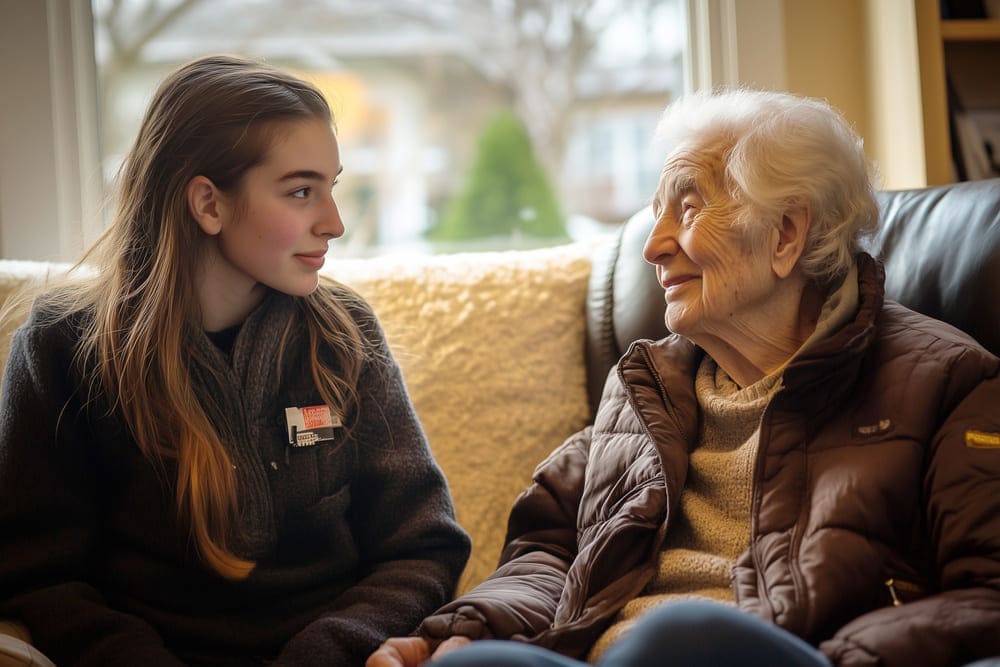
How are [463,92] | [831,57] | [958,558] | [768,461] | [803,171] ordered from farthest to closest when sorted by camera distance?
[463,92]
[831,57]
[803,171]
[768,461]
[958,558]

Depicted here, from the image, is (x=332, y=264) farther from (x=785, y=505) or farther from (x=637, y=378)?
(x=785, y=505)

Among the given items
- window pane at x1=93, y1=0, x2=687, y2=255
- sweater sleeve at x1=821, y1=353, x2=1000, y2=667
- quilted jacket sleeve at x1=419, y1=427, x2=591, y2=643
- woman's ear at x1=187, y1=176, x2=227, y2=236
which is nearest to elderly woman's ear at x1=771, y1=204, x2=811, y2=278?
sweater sleeve at x1=821, y1=353, x2=1000, y2=667

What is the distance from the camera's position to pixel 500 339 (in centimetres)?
185

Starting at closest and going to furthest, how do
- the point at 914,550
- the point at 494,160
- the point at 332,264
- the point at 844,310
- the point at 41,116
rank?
1. the point at 914,550
2. the point at 844,310
3. the point at 332,264
4. the point at 41,116
5. the point at 494,160

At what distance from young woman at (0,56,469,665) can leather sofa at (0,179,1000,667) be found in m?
0.25

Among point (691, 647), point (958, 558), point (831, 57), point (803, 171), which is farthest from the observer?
point (831, 57)

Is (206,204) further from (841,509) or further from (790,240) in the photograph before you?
(841,509)

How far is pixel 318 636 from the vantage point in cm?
133

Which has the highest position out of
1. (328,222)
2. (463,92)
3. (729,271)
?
(463,92)

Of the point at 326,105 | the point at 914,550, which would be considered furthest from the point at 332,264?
the point at 914,550

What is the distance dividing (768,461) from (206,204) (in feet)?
2.97

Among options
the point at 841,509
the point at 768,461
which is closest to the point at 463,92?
the point at 768,461

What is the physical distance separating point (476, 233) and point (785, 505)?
1.34 m

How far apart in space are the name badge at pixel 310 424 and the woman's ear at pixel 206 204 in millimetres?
304
